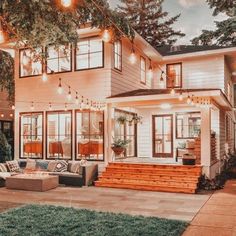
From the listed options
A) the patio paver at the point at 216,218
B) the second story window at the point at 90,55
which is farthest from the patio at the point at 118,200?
the second story window at the point at 90,55

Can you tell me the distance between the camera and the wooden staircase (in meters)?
11.4

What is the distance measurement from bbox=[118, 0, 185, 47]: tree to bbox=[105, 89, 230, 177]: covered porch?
67.2 feet

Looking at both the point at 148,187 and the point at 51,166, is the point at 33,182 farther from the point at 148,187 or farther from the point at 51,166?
the point at 148,187

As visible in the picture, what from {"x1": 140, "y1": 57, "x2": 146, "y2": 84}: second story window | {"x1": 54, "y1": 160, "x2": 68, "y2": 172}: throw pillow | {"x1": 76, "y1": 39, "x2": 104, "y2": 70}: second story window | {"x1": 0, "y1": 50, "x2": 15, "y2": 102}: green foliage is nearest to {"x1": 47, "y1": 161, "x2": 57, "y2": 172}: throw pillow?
{"x1": 54, "y1": 160, "x2": 68, "y2": 172}: throw pillow

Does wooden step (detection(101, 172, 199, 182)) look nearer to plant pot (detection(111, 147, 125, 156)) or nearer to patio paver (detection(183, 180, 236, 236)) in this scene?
plant pot (detection(111, 147, 125, 156))

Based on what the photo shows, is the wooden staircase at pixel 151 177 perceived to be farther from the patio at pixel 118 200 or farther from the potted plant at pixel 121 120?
the potted plant at pixel 121 120

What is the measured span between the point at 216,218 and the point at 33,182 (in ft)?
20.6

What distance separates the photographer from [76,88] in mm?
14000

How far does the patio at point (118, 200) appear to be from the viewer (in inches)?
328

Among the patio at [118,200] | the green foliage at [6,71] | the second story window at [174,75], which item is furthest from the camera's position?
the green foliage at [6,71]

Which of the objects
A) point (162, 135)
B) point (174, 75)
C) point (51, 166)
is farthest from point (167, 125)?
point (51, 166)

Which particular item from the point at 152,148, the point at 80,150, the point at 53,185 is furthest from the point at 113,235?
the point at 152,148

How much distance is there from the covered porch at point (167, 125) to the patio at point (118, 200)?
2334 millimetres

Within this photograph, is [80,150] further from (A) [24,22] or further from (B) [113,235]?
(B) [113,235]
